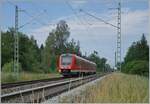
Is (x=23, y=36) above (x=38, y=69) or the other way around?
above

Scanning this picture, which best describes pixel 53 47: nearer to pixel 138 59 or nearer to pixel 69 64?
pixel 69 64

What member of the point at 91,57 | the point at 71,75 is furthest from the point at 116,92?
the point at 91,57

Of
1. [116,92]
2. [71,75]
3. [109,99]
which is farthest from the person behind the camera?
[71,75]

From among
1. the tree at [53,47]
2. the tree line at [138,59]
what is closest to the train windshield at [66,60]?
the tree at [53,47]

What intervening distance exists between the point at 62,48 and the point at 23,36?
12.3 m

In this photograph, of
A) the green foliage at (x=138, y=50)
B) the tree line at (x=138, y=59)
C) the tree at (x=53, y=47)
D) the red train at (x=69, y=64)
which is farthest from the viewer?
the green foliage at (x=138, y=50)

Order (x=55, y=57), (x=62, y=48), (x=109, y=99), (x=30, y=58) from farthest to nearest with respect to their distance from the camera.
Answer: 1. (x=30, y=58)
2. (x=55, y=57)
3. (x=62, y=48)
4. (x=109, y=99)

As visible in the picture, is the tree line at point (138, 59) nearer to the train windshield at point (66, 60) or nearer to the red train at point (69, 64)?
the red train at point (69, 64)

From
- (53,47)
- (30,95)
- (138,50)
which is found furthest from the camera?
(53,47)

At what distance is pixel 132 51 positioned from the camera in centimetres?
4806

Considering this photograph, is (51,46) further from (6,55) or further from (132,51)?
(132,51)

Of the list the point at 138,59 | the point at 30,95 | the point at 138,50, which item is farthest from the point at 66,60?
the point at 30,95

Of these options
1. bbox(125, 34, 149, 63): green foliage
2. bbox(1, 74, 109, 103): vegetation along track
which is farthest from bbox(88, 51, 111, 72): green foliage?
bbox(1, 74, 109, 103): vegetation along track

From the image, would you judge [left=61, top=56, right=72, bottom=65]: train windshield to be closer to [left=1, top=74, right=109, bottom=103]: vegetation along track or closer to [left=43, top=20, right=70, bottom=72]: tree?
[left=43, top=20, right=70, bottom=72]: tree
